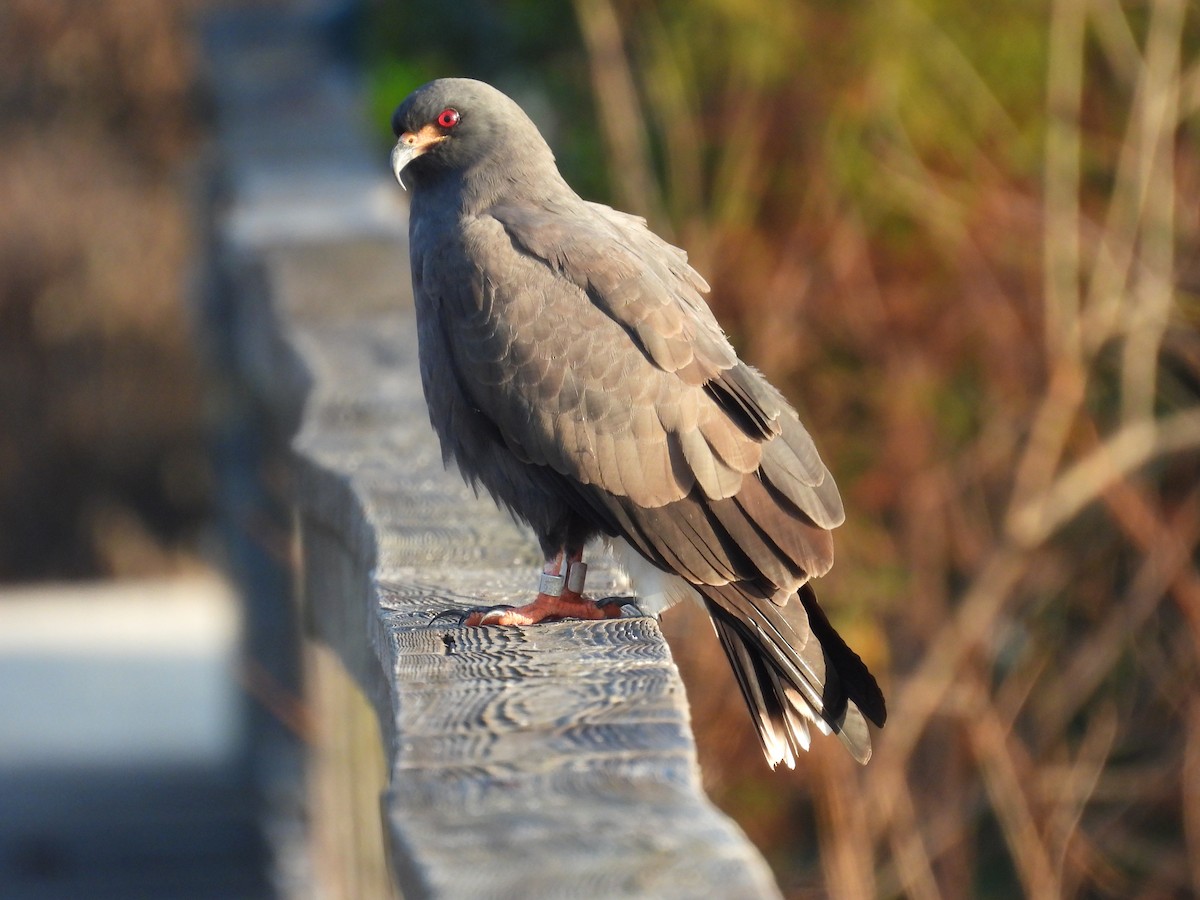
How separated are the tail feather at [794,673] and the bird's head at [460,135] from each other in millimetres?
1035

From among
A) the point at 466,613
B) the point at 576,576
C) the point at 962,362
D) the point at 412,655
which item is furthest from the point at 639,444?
the point at 962,362

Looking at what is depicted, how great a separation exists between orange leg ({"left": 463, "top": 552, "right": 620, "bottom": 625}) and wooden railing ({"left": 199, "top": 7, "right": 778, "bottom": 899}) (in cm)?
6

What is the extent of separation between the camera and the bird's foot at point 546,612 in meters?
2.82

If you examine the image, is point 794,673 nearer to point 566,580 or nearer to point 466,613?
point 566,580

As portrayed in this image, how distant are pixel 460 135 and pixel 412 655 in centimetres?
139

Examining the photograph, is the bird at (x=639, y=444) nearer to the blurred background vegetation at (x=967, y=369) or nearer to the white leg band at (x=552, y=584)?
the white leg band at (x=552, y=584)

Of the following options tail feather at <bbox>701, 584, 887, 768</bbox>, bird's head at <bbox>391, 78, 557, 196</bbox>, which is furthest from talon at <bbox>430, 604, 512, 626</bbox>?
bird's head at <bbox>391, 78, 557, 196</bbox>

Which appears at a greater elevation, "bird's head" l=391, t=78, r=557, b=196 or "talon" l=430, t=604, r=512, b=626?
"bird's head" l=391, t=78, r=557, b=196

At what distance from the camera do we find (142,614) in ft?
35.6

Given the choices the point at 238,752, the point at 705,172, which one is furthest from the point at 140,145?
the point at 705,172

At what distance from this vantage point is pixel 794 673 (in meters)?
3.00

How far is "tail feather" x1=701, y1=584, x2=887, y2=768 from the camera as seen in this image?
301cm

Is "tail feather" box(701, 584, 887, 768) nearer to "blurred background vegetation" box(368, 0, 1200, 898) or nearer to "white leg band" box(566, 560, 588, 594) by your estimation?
"white leg band" box(566, 560, 588, 594)

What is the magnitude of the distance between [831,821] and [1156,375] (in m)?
2.31
